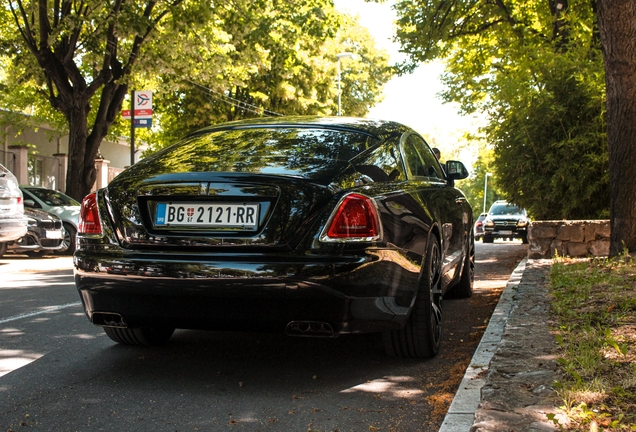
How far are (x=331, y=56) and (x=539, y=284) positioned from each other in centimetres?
3744

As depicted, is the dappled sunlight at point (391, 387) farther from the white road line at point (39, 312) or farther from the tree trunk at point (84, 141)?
the tree trunk at point (84, 141)

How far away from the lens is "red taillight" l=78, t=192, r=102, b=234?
4.81 metres

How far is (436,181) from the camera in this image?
21.9 ft

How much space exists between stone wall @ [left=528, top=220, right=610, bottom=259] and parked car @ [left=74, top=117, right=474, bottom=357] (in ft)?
23.1

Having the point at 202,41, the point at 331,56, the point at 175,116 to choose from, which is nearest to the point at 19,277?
the point at 202,41

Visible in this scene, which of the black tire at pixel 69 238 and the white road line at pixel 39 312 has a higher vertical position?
the black tire at pixel 69 238

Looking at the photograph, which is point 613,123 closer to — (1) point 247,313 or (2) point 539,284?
(2) point 539,284

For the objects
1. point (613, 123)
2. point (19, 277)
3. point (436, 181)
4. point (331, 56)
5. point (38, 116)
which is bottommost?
point (19, 277)

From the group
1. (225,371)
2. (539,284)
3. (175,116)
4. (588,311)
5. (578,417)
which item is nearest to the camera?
(578,417)

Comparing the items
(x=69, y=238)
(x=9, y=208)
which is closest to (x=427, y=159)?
(x=9, y=208)

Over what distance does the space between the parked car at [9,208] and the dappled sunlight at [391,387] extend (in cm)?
950

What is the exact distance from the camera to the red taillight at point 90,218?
4.81 m

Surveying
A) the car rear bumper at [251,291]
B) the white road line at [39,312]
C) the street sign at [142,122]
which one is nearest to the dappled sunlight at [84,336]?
the white road line at [39,312]

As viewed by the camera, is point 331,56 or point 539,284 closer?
point 539,284
